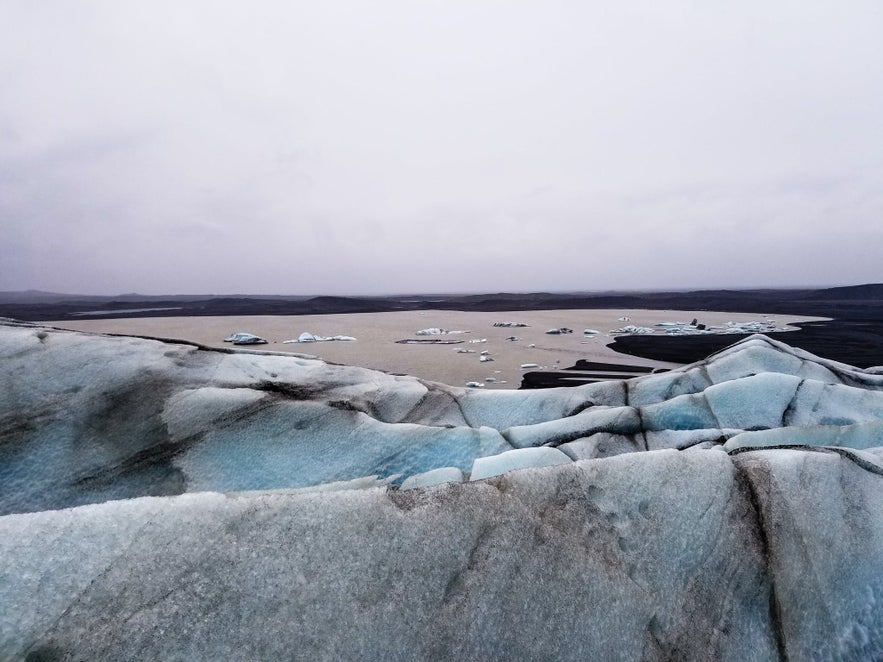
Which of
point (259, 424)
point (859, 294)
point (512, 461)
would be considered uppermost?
point (859, 294)

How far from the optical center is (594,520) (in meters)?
2.32

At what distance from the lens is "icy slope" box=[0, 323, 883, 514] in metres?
3.76

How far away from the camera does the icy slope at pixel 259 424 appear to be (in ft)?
12.3

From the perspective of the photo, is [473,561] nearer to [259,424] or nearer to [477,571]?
[477,571]

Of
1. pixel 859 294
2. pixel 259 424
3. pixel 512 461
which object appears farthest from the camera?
pixel 859 294

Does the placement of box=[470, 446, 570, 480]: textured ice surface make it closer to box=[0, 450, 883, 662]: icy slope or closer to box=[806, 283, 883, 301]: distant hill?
box=[0, 450, 883, 662]: icy slope

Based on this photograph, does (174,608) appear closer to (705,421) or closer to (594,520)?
(594,520)

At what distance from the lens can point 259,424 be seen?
4383 mm

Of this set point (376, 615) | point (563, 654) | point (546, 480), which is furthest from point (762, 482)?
point (376, 615)

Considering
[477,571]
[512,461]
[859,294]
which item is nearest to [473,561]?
[477,571]

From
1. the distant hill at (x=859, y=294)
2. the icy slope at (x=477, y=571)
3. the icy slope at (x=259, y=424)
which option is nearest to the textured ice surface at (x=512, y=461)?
the icy slope at (x=259, y=424)

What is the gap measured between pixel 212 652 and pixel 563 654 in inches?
59.8

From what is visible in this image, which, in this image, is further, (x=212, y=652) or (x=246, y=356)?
(x=246, y=356)

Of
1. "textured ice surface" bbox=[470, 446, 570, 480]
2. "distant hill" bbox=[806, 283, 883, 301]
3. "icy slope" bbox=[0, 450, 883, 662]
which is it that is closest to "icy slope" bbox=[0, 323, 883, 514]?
"textured ice surface" bbox=[470, 446, 570, 480]
